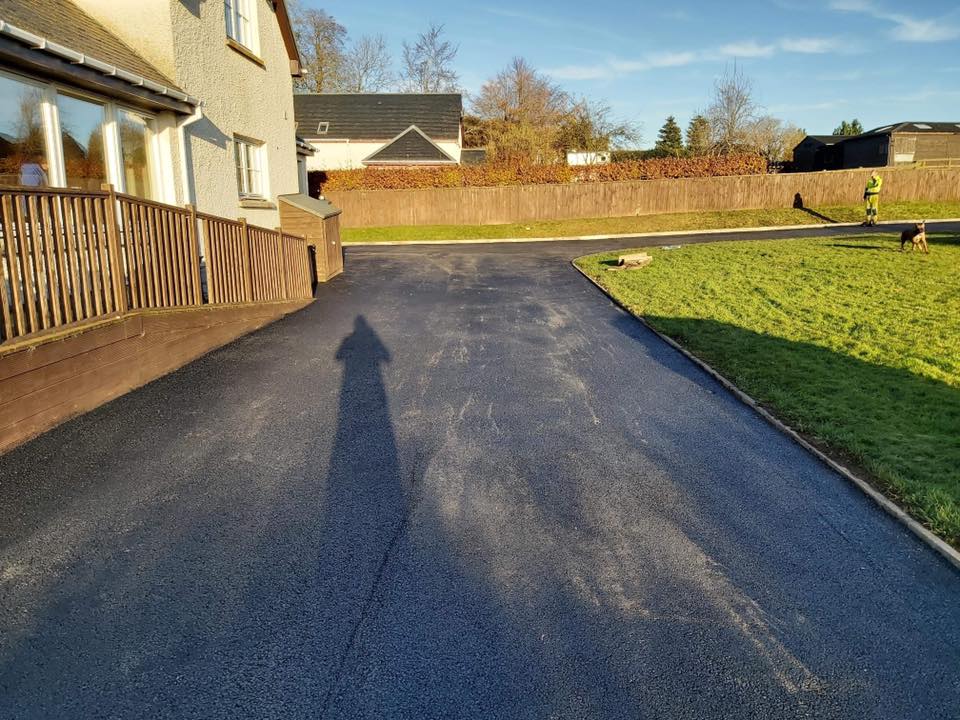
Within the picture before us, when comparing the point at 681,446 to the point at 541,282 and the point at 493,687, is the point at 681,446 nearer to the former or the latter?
Answer: the point at 493,687

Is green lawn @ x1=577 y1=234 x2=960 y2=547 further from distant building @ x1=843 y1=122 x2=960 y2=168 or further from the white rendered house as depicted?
distant building @ x1=843 y1=122 x2=960 y2=168

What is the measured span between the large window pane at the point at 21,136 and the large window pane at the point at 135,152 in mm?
1575

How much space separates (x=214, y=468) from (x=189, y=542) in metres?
1.14

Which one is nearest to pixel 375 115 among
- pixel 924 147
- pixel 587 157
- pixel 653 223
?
pixel 587 157

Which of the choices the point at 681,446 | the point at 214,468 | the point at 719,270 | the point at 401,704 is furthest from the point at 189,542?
the point at 719,270

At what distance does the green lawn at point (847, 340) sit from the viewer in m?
5.12

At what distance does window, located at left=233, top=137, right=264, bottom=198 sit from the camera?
14078 mm

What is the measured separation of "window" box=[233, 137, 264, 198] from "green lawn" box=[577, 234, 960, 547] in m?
8.12

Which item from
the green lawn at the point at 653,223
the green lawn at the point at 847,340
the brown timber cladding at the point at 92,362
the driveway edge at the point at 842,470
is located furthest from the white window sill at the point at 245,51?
the green lawn at the point at 653,223

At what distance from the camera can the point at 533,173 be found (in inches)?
1255

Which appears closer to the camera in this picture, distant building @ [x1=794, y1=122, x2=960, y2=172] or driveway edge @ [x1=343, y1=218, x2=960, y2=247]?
driveway edge @ [x1=343, y1=218, x2=960, y2=247]

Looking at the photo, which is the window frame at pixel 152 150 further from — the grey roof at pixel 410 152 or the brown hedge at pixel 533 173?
the grey roof at pixel 410 152

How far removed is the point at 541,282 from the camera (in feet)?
50.8

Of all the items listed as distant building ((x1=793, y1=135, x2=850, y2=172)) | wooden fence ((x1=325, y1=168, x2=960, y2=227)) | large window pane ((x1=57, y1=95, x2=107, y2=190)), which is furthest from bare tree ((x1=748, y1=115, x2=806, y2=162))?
large window pane ((x1=57, y1=95, x2=107, y2=190))
